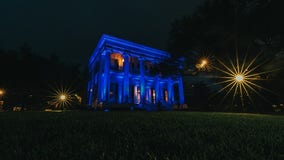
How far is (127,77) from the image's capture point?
25031 millimetres

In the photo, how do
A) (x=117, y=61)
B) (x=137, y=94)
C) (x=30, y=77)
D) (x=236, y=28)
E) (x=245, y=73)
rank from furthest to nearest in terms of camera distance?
(x=117, y=61) → (x=137, y=94) → (x=30, y=77) → (x=245, y=73) → (x=236, y=28)

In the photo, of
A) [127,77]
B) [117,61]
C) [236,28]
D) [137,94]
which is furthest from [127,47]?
[236,28]

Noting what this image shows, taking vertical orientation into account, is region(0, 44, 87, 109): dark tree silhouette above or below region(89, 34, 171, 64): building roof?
below

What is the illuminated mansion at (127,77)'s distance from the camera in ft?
78.8

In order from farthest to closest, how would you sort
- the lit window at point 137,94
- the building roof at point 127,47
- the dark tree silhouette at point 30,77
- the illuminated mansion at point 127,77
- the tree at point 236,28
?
the lit window at point 137,94
the building roof at point 127,47
the illuminated mansion at point 127,77
the dark tree silhouette at point 30,77
the tree at point 236,28

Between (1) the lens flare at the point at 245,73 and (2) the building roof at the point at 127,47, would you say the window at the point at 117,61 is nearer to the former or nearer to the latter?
(2) the building roof at the point at 127,47

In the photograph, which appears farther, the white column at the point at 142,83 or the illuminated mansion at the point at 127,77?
the white column at the point at 142,83

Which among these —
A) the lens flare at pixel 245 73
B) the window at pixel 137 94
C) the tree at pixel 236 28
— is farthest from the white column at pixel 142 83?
the tree at pixel 236 28

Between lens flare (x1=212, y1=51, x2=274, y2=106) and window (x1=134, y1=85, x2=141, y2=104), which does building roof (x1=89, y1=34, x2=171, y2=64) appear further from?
lens flare (x1=212, y1=51, x2=274, y2=106)

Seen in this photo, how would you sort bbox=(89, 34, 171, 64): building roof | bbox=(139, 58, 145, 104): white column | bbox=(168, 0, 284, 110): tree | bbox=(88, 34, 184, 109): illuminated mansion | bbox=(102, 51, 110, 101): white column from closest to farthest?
bbox=(168, 0, 284, 110): tree, bbox=(102, 51, 110, 101): white column, bbox=(88, 34, 184, 109): illuminated mansion, bbox=(89, 34, 171, 64): building roof, bbox=(139, 58, 145, 104): white column

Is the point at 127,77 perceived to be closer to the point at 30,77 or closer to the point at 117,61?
the point at 117,61

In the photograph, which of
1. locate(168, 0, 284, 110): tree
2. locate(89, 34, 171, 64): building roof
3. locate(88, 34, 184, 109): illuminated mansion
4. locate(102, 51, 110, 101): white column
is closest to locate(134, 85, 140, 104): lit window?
locate(88, 34, 184, 109): illuminated mansion

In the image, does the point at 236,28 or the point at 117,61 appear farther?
the point at 117,61

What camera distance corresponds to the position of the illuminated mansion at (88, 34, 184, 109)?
24016 mm
